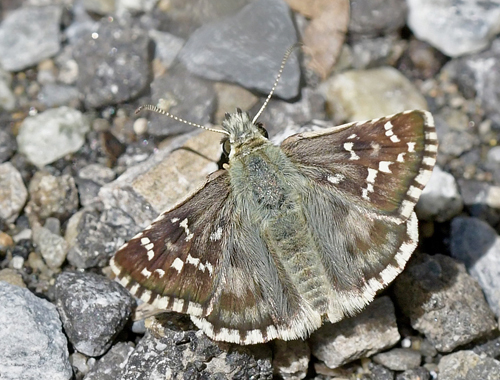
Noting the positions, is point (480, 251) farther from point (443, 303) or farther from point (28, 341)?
point (28, 341)

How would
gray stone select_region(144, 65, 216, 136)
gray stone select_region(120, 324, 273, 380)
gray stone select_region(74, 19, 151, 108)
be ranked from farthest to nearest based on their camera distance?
gray stone select_region(74, 19, 151, 108)
gray stone select_region(144, 65, 216, 136)
gray stone select_region(120, 324, 273, 380)

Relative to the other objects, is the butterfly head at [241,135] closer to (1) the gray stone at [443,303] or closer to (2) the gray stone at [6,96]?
(1) the gray stone at [443,303]

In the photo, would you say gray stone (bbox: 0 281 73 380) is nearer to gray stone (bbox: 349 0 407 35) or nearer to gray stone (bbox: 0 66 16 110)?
gray stone (bbox: 0 66 16 110)

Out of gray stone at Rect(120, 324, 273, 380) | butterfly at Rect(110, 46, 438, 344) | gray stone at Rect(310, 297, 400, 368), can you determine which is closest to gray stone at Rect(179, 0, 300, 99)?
butterfly at Rect(110, 46, 438, 344)

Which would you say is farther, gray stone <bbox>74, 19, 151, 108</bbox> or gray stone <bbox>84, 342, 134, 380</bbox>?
gray stone <bbox>74, 19, 151, 108</bbox>

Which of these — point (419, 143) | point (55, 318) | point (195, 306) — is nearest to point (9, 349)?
point (55, 318)

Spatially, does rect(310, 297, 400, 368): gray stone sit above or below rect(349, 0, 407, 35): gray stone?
below

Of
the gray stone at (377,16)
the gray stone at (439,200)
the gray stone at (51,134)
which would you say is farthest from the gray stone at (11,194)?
the gray stone at (377,16)
